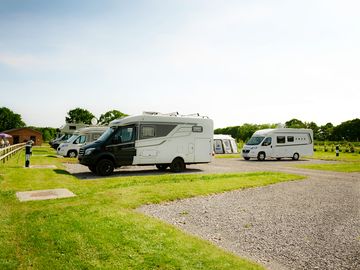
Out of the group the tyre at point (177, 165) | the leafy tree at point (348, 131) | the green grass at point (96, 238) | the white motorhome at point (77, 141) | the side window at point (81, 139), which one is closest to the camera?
the green grass at point (96, 238)

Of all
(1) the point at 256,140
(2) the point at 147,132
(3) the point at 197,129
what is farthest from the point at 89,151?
(1) the point at 256,140

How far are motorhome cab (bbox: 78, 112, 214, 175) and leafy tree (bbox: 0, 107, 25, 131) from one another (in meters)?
103

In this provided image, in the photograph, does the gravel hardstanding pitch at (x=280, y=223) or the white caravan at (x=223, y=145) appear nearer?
the gravel hardstanding pitch at (x=280, y=223)

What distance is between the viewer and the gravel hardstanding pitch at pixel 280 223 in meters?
4.97

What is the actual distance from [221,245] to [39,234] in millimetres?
3208

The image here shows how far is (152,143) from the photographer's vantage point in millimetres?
15250

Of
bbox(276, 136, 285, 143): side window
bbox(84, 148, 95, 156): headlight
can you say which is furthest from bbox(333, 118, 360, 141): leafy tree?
bbox(84, 148, 95, 156): headlight

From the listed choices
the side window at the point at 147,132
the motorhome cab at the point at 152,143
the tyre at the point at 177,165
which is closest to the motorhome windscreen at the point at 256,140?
the motorhome cab at the point at 152,143

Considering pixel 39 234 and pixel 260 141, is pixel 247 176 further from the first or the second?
pixel 260 141

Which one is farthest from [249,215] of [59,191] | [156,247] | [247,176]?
[247,176]

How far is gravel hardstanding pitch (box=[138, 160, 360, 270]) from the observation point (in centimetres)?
497

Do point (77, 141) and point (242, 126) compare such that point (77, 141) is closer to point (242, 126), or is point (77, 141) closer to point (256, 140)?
point (256, 140)

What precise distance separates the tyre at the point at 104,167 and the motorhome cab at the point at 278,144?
15172mm

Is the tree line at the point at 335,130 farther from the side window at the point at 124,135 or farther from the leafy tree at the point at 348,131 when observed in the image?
the side window at the point at 124,135
